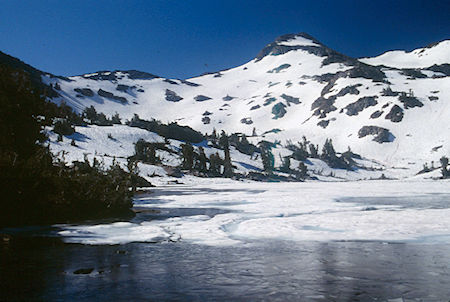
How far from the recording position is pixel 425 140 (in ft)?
322

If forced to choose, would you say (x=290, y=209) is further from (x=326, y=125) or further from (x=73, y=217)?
(x=326, y=125)

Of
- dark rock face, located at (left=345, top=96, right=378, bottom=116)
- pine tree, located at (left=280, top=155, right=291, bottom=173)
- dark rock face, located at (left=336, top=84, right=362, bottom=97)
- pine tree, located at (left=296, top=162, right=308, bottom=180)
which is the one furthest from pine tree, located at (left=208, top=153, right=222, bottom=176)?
dark rock face, located at (left=336, top=84, right=362, bottom=97)

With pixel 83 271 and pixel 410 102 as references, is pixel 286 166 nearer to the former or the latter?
pixel 83 271

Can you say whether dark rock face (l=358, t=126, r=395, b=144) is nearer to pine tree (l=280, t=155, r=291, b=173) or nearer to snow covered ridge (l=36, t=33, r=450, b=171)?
snow covered ridge (l=36, t=33, r=450, b=171)

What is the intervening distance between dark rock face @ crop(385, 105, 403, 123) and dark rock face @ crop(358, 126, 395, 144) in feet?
26.3

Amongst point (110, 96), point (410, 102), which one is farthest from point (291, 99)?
point (110, 96)

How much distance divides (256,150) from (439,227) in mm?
72466

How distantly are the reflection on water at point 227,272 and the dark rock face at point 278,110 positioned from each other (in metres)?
156

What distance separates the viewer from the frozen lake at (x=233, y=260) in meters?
5.10

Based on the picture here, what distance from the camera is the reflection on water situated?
5.00m

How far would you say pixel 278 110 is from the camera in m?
168

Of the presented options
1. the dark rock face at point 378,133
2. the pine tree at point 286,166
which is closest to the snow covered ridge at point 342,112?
the dark rock face at point 378,133

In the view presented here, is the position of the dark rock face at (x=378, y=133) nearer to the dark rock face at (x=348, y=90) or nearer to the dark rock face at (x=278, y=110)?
the dark rock face at (x=348, y=90)

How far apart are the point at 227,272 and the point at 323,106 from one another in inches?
5976
